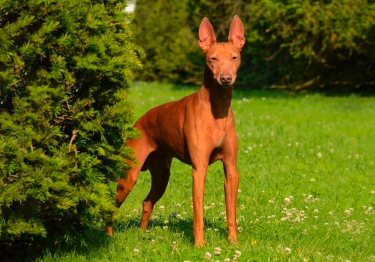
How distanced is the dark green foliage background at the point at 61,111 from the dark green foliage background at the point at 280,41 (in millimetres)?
15810

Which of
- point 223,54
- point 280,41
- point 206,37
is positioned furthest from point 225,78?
point 280,41

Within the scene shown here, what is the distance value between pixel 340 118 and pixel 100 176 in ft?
42.8

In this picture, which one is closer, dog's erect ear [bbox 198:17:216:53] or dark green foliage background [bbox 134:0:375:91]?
dog's erect ear [bbox 198:17:216:53]

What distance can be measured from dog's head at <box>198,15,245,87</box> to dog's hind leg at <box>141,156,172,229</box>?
1.45 m

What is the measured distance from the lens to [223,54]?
19.5 ft

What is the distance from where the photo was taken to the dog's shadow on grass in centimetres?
663

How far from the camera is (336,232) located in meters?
6.87

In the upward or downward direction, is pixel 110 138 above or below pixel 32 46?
below

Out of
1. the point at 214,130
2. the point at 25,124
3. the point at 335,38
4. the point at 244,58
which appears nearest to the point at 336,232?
the point at 214,130

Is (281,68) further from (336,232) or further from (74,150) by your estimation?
(74,150)

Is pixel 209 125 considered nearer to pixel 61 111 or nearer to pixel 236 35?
pixel 236 35

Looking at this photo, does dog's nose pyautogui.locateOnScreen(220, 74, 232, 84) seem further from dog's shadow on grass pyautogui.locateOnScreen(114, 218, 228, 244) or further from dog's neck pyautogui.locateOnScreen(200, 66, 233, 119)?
dog's shadow on grass pyautogui.locateOnScreen(114, 218, 228, 244)

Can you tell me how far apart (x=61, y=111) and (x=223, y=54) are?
60.0 inches

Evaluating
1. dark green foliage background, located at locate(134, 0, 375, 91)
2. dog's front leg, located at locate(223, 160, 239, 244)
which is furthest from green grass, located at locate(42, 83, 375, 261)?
dark green foliage background, located at locate(134, 0, 375, 91)
